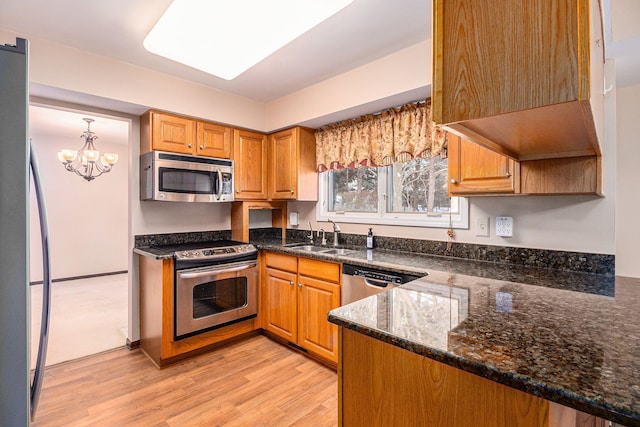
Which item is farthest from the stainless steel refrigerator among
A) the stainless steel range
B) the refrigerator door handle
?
the stainless steel range

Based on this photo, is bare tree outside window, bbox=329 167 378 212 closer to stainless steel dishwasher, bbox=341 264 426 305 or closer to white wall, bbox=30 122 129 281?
stainless steel dishwasher, bbox=341 264 426 305

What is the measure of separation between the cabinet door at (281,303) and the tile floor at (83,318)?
4.60 ft

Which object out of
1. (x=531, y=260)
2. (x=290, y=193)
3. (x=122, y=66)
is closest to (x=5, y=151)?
(x=122, y=66)

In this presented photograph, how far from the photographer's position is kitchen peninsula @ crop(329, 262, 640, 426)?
0.64m

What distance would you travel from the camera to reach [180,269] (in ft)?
8.36

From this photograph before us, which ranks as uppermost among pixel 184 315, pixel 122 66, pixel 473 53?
pixel 122 66

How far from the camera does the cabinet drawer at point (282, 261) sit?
2773mm

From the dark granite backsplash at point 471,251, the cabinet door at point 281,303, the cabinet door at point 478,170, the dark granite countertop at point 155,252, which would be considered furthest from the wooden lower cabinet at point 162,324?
the cabinet door at point 478,170

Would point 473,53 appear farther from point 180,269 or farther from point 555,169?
point 180,269

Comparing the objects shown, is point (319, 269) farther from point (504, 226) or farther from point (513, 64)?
point (513, 64)

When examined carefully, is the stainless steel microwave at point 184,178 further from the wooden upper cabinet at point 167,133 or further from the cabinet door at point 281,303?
the cabinet door at point 281,303

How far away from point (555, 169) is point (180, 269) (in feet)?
8.69

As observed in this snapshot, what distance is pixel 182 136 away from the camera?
9.37ft

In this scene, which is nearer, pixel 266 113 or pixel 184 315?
pixel 184 315
